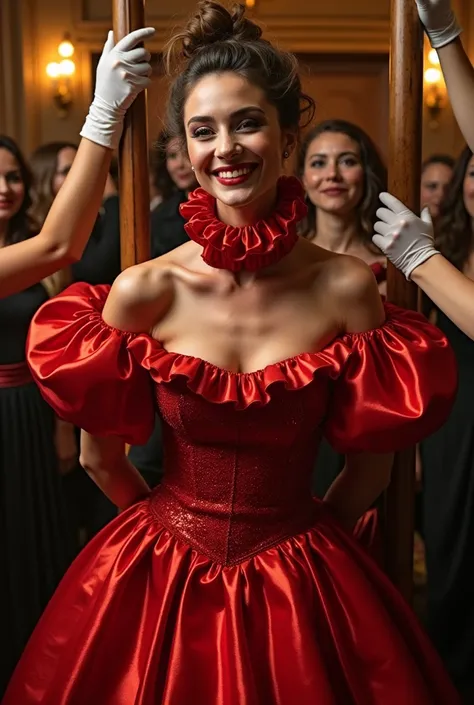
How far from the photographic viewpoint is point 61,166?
296 centimetres

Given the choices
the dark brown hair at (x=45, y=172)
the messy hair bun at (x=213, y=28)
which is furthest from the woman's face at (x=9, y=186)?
the messy hair bun at (x=213, y=28)

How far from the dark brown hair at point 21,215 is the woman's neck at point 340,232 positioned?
79cm

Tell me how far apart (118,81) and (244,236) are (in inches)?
12.4

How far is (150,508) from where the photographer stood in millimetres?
1347

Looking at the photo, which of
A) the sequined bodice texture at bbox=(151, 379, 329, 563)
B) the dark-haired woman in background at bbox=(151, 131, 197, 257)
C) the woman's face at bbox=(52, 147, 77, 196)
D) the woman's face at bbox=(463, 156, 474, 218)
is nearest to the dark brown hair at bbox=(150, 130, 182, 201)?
the dark-haired woman in background at bbox=(151, 131, 197, 257)

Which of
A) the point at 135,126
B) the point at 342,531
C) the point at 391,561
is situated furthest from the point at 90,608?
the point at 135,126

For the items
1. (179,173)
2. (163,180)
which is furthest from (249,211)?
(163,180)

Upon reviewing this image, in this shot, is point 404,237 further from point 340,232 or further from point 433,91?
point 433,91

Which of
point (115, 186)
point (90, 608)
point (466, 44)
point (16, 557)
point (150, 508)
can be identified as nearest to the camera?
point (90, 608)

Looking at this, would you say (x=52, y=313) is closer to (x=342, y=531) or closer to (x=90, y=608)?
(x=90, y=608)

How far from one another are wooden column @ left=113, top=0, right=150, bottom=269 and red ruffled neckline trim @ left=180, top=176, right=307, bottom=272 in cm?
12

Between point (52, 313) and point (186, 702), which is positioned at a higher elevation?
point (52, 313)

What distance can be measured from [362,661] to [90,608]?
39cm

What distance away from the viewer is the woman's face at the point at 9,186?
7.38ft
